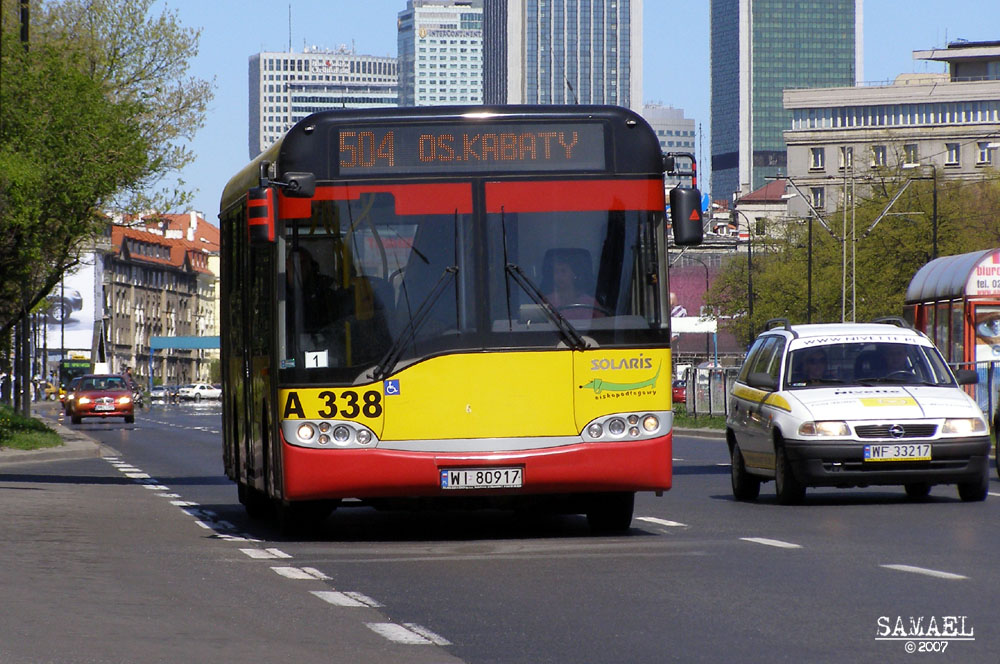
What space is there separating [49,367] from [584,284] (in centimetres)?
17657

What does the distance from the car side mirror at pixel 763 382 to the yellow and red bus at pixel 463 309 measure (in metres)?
4.90

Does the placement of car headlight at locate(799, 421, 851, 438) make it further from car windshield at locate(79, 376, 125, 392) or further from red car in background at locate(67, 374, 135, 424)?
car windshield at locate(79, 376, 125, 392)

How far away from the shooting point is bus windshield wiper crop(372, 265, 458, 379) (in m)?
14.6

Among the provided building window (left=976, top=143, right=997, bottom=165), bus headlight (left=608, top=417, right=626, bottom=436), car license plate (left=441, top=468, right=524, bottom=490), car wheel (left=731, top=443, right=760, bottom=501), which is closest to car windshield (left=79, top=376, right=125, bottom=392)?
car wheel (left=731, top=443, right=760, bottom=501)

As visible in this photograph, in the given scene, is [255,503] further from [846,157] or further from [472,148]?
[846,157]

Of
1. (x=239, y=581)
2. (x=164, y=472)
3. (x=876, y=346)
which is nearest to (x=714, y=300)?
(x=164, y=472)

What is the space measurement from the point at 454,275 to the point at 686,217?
1657 millimetres

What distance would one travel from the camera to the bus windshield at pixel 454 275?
14703 millimetres

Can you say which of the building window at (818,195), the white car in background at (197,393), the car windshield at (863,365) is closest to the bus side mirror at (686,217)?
the car windshield at (863,365)

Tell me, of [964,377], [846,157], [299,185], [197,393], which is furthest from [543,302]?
[197,393]

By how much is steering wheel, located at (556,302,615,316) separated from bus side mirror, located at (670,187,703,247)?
72 cm

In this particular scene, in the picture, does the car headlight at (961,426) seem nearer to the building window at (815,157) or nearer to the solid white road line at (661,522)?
the solid white road line at (661,522)

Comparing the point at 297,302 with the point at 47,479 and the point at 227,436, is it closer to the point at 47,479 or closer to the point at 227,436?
the point at 227,436

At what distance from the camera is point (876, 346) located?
19828mm
